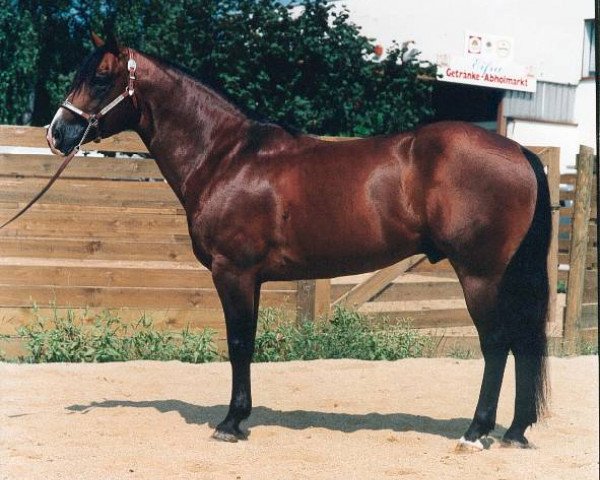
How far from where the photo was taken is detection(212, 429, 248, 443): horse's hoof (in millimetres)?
4426

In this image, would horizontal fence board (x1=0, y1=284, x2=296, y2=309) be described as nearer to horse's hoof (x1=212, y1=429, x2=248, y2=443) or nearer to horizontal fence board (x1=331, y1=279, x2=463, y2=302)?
horizontal fence board (x1=331, y1=279, x2=463, y2=302)

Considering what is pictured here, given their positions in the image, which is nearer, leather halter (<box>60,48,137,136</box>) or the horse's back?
the horse's back

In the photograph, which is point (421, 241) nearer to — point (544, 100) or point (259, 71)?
point (259, 71)

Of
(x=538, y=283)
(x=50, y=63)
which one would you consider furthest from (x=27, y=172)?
(x=50, y=63)

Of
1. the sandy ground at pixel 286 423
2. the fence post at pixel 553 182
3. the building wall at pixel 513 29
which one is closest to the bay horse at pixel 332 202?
the sandy ground at pixel 286 423

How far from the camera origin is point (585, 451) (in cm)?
426

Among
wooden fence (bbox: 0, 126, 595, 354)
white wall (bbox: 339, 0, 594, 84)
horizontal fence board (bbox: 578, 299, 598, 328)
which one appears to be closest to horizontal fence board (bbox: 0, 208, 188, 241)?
wooden fence (bbox: 0, 126, 595, 354)

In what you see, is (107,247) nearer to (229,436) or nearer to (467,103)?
(229,436)

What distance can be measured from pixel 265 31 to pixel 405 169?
6.66 meters

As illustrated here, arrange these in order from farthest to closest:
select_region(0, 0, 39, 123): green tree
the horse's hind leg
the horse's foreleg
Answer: select_region(0, 0, 39, 123): green tree < the horse's foreleg < the horse's hind leg

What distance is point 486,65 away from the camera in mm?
16859

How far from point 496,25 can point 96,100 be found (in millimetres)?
13576

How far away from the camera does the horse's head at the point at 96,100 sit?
4.55 m

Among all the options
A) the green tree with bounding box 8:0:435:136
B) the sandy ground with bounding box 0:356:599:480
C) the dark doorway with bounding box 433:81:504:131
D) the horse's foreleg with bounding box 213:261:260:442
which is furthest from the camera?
the dark doorway with bounding box 433:81:504:131
